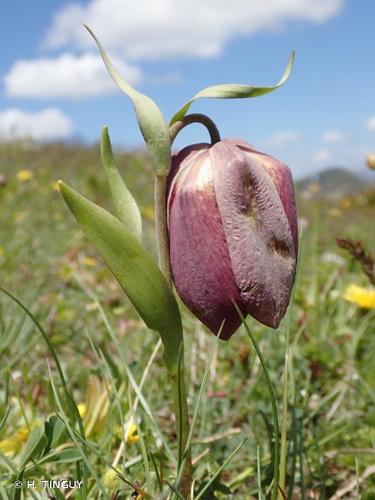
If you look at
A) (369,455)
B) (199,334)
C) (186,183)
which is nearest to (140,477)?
(369,455)

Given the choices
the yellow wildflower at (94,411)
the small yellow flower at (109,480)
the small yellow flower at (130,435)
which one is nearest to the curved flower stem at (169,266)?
the small yellow flower at (109,480)

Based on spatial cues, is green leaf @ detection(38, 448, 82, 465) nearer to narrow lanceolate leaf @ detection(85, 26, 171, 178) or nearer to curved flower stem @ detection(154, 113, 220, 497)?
curved flower stem @ detection(154, 113, 220, 497)

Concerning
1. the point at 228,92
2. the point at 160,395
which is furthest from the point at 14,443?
the point at 228,92

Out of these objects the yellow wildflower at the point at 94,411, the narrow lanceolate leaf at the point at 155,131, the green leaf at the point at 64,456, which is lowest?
the yellow wildflower at the point at 94,411

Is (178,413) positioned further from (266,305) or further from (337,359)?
(337,359)

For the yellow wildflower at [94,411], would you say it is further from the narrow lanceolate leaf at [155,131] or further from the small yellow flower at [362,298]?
the small yellow flower at [362,298]

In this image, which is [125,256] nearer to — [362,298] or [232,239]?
[232,239]
